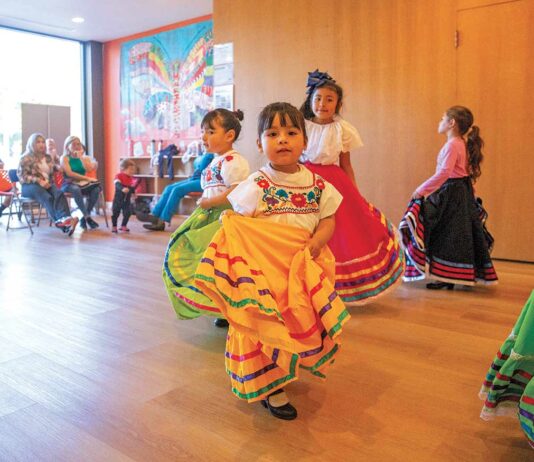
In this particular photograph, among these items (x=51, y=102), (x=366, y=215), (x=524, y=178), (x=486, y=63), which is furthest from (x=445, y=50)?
(x=51, y=102)

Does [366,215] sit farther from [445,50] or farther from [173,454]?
[445,50]

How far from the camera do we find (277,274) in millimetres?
1683

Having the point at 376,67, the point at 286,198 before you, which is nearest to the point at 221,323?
the point at 286,198

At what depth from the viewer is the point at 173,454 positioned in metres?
1.51

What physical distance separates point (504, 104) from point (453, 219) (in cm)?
164

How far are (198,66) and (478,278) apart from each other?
5913 mm

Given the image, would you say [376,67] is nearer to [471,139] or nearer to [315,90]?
[471,139]

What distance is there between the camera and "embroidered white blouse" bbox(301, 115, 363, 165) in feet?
9.52

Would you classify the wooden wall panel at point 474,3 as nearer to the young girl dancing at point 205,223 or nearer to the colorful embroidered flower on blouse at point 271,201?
the young girl dancing at point 205,223

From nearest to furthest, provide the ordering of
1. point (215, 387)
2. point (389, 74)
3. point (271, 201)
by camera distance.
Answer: point (271, 201), point (215, 387), point (389, 74)

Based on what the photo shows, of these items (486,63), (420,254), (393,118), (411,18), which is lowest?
(420,254)

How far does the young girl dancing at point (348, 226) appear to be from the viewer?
9.62 ft

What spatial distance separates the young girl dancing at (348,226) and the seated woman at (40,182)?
169 inches

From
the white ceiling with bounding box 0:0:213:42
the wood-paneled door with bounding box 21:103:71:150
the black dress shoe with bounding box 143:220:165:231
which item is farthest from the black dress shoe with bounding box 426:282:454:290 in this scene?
the wood-paneled door with bounding box 21:103:71:150
